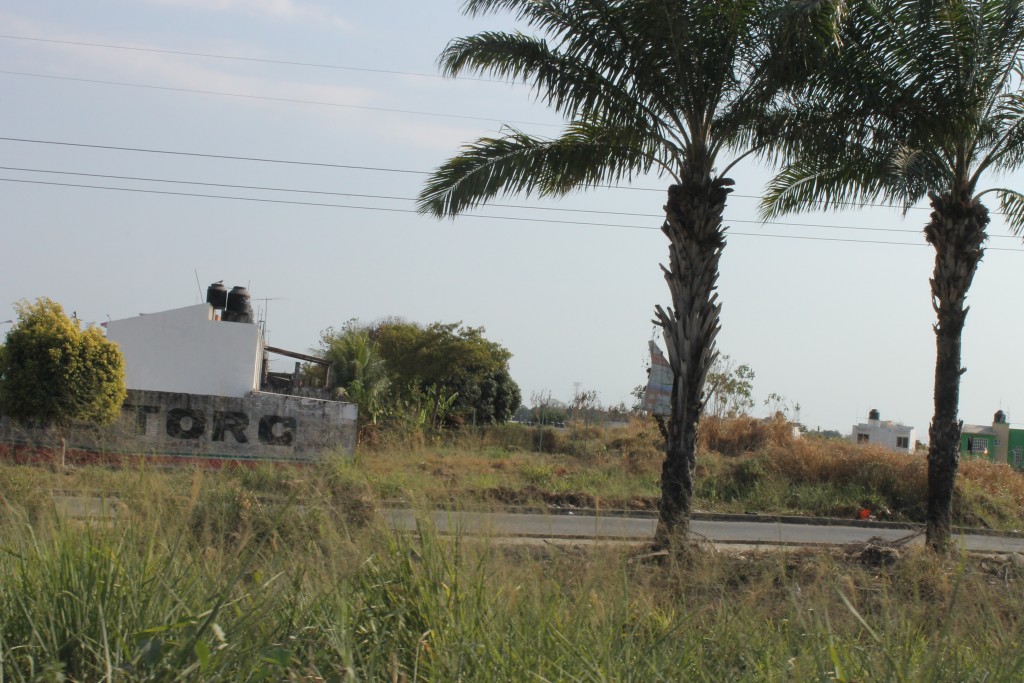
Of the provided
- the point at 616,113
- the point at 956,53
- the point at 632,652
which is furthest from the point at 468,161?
the point at 632,652

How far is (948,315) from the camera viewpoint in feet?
36.8

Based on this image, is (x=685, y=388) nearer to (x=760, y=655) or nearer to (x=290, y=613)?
(x=760, y=655)

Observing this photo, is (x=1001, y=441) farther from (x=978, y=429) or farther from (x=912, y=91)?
(x=912, y=91)

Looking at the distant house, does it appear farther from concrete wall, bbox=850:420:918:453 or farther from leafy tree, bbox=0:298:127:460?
leafy tree, bbox=0:298:127:460

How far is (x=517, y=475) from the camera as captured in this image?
20172 mm

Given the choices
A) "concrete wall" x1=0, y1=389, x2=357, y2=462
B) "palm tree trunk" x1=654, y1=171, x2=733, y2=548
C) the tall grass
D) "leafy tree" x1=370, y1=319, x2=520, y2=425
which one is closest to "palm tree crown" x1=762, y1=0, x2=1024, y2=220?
"palm tree trunk" x1=654, y1=171, x2=733, y2=548

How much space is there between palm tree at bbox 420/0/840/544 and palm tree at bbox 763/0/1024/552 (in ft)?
3.19

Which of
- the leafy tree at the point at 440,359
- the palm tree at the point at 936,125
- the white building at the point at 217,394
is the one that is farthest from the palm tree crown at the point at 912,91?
the leafy tree at the point at 440,359

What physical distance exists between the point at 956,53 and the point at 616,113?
12.1ft

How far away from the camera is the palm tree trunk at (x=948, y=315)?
36.5ft

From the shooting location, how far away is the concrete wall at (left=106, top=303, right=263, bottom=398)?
83.7 ft

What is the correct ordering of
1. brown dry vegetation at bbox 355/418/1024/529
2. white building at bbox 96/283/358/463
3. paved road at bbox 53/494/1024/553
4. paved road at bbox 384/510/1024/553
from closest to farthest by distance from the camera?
paved road at bbox 53/494/1024/553
paved road at bbox 384/510/1024/553
brown dry vegetation at bbox 355/418/1024/529
white building at bbox 96/283/358/463

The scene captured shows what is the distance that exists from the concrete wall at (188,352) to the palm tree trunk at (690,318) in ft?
57.9

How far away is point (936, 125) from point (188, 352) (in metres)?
20.6
